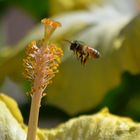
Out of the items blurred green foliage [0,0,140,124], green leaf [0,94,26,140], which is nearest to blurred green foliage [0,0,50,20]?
blurred green foliage [0,0,140,124]

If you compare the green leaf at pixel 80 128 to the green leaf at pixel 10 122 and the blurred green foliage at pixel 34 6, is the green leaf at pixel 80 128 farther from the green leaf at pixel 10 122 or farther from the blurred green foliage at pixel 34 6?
the blurred green foliage at pixel 34 6

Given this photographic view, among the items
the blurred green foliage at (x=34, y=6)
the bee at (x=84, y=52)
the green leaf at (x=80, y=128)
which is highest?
the blurred green foliage at (x=34, y=6)

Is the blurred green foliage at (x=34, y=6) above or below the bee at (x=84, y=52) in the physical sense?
above

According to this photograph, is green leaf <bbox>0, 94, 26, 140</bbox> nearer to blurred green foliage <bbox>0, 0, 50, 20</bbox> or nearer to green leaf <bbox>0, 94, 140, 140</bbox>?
green leaf <bbox>0, 94, 140, 140</bbox>

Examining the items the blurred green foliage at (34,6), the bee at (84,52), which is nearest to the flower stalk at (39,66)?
the bee at (84,52)

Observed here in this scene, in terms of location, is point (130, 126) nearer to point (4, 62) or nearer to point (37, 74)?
point (37, 74)

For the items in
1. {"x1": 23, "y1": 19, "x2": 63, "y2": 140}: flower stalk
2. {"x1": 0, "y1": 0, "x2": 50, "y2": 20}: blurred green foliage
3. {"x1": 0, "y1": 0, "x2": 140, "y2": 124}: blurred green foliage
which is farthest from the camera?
{"x1": 0, "y1": 0, "x2": 50, "y2": 20}: blurred green foliage

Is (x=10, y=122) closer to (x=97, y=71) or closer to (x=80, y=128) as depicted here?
(x=80, y=128)

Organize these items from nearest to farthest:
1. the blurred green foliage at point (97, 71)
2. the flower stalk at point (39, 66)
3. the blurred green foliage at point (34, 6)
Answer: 1. the flower stalk at point (39, 66)
2. the blurred green foliage at point (97, 71)
3. the blurred green foliage at point (34, 6)

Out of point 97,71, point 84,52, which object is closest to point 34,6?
point 97,71
